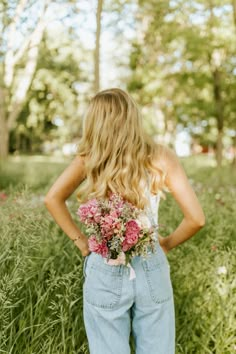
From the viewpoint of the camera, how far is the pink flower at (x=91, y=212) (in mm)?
2398

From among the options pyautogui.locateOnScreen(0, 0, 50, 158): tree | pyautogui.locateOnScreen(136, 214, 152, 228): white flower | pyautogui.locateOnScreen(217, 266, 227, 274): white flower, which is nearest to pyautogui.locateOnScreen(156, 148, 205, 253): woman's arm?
pyautogui.locateOnScreen(136, 214, 152, 228): white flower

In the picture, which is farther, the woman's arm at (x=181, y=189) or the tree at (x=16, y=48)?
the tree at (x=16, y=48)

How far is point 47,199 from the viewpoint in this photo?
283 cm

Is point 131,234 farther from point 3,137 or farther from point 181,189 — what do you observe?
point 3,137

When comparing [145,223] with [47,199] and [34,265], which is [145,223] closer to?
[47,199]

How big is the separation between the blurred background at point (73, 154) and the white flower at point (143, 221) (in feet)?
2.47

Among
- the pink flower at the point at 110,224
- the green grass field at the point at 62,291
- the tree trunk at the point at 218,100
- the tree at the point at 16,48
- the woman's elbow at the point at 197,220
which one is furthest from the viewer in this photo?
the tree trunk at the point at 218,100

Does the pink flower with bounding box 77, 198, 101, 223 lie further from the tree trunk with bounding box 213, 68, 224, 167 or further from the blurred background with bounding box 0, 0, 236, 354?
the tree trunk with bounding box 213, 68, 224, 167

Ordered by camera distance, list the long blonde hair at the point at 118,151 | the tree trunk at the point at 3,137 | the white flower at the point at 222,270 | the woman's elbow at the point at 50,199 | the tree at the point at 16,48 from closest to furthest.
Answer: the long blonde hair at the point at 118,151
the woman's elbow at the point at 50,199
the white flower at the point at 222,270
the tree at the point at 16,48
the tree trunk at the point at 3,137

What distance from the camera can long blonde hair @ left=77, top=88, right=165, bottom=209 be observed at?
2590 millimetres

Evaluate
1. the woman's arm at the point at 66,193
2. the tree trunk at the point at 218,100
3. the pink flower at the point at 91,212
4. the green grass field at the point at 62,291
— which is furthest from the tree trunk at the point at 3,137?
the pink flower at the point at 91,212

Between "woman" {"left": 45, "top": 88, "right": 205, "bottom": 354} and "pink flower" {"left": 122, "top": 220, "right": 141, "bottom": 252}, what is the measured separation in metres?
0.14

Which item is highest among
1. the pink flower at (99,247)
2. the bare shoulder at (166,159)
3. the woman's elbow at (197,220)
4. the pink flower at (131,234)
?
the bare shoulder at (166,159)

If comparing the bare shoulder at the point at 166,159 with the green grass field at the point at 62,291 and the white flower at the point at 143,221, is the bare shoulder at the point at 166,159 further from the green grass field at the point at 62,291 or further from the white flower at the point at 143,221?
the green grass field at the point at 62,291
